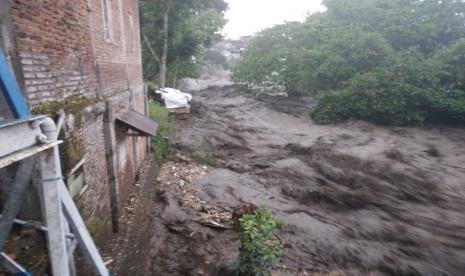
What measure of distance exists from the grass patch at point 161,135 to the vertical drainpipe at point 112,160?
5098 millimetres

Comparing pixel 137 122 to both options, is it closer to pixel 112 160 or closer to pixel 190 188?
Answer: pixel 112 160

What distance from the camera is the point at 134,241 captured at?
20.3ft

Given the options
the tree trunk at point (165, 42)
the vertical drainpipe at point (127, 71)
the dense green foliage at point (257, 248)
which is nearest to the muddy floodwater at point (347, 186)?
the dense green foliage at point (257, 248)

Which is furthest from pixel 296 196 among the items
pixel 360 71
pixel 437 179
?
pixel 360 71

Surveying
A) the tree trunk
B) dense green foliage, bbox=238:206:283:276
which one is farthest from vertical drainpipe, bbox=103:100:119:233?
the tree trunk

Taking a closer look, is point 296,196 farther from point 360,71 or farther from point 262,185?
point 360,71

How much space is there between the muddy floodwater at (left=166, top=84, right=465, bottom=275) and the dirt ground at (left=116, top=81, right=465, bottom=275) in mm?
32

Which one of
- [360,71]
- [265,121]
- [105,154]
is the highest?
[360,71]

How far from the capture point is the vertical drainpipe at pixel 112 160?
233 inches

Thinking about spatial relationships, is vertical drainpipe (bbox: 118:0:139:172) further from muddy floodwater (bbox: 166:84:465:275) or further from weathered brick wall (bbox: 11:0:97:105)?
weathered brick wall (bbox: 11:0:97:105)

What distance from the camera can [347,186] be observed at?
10070 mm

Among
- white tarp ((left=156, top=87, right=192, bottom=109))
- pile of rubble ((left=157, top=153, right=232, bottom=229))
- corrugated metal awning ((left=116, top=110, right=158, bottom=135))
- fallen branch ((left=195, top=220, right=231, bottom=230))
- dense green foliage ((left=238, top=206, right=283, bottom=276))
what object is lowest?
pile of rubble ((left=157, top=153, right=232, bottom=229))

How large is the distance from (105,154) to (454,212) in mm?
8351

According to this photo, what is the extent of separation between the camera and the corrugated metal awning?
6917 mm
